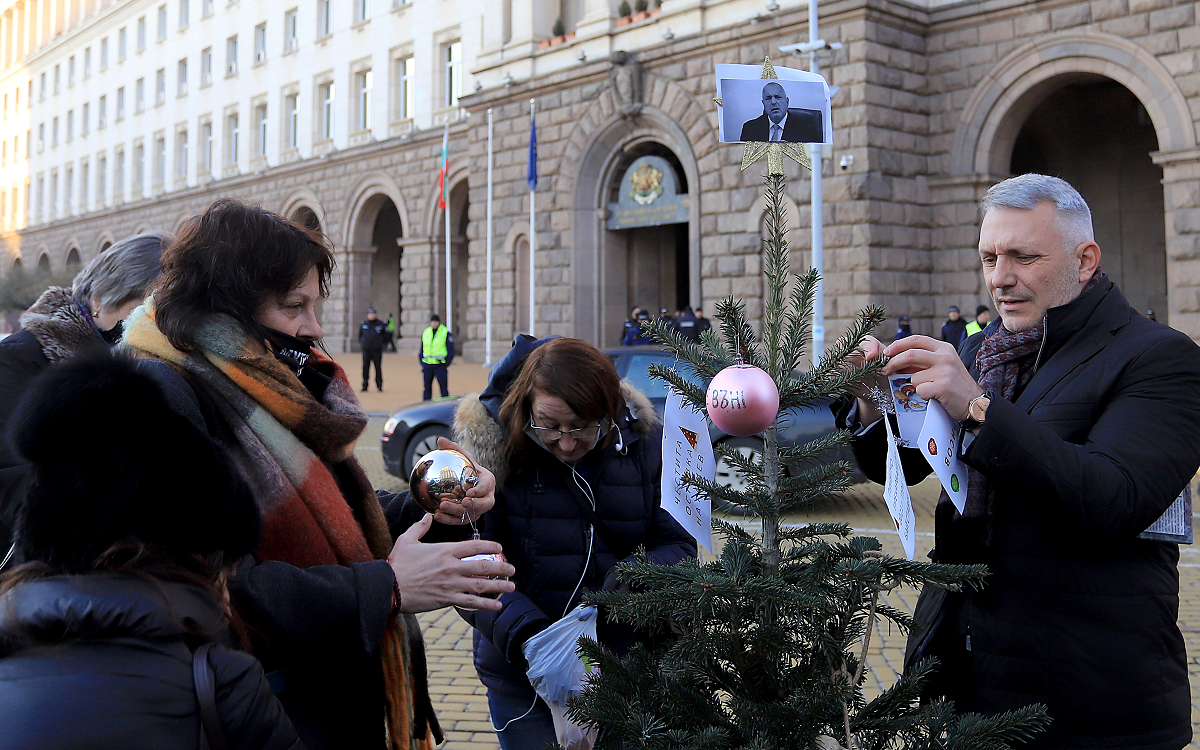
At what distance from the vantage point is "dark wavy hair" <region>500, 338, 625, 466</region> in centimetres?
263

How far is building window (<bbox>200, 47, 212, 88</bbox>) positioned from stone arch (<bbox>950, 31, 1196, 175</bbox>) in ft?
105

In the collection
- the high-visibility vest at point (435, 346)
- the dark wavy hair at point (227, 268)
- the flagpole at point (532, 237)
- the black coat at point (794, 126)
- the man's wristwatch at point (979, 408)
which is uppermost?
the flagpole at point (532, 237)

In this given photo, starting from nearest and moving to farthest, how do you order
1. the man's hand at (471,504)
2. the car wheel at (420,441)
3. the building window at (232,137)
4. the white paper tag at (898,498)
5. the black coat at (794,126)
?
the white paper tag at (898,498) < the black coat at (794,126) < the man's hand at (471,504) < the car wheel at (420,441) < the building window at (232,137)

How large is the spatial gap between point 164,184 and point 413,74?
1820cm

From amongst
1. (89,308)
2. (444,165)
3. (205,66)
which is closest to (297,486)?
(89,308)

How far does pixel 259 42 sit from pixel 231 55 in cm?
251

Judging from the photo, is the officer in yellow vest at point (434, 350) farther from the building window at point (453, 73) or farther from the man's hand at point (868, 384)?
the man's hand at point (868, 384)

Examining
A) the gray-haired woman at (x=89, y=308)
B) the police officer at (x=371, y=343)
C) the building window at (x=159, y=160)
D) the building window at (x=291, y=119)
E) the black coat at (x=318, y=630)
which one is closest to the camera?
the black coat at (x=318, y=630)

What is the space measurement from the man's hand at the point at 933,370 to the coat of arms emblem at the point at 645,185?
19561 millimetres

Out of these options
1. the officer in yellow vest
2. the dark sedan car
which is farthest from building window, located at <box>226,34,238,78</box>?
the dark sedan car

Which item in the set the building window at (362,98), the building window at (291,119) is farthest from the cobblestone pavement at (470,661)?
the building window at (291,119)

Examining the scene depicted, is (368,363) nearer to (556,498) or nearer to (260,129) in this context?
(260,129)

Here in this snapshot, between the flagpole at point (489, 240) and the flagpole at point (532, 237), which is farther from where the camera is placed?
the flagpole at point (489, 240)

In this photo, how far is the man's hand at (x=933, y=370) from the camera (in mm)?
1822
